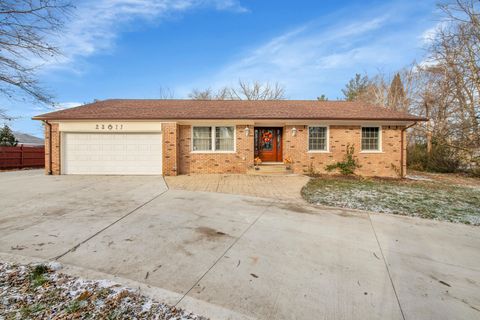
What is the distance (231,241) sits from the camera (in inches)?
153

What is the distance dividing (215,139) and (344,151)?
6546mm

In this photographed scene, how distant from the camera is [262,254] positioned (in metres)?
3.46

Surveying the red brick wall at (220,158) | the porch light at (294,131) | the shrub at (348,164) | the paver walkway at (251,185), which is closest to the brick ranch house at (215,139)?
the red brick wall at (220,158)

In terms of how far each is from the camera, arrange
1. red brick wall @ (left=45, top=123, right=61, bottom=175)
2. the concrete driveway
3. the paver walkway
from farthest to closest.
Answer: red brick wall @ (left=45, top=123, right=61, bottom=175)
the paver walkway
the concrete driveway

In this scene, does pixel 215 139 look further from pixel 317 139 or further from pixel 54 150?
pixel 54 150

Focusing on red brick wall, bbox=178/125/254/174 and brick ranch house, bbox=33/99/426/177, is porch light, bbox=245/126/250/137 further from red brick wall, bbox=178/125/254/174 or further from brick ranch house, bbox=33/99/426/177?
red brick wall, bbox=178/125/254/174

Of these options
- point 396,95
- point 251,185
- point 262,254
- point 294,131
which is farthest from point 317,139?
point 396,95

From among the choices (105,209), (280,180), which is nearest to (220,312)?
(105,209)

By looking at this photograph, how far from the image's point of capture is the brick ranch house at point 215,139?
35.8 ft

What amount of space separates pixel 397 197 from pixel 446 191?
282cm

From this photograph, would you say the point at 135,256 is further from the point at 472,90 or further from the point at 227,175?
the point at 472,90

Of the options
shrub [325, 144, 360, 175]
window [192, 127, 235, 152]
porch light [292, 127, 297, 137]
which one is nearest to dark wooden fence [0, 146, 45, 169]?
window [192, 127, 235, 152]

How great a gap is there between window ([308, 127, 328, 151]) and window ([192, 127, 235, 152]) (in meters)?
3.92

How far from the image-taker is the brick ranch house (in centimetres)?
1090
